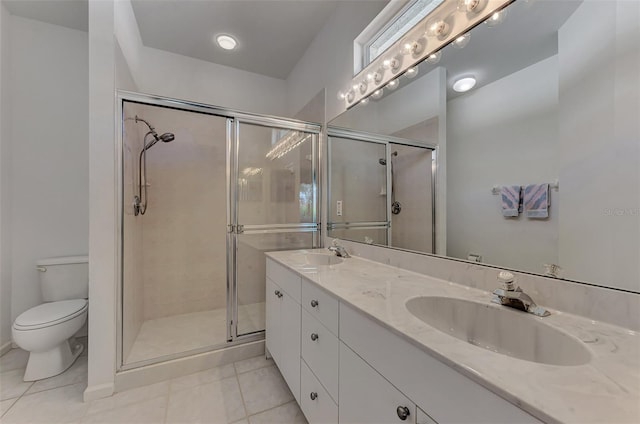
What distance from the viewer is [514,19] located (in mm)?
964

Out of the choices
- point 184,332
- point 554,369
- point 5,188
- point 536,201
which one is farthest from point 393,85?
point 5,188

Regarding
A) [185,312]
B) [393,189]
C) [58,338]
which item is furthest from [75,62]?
[393,189]

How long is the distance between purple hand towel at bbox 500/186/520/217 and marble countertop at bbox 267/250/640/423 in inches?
13.1

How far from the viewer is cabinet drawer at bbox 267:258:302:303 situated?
4.53ft

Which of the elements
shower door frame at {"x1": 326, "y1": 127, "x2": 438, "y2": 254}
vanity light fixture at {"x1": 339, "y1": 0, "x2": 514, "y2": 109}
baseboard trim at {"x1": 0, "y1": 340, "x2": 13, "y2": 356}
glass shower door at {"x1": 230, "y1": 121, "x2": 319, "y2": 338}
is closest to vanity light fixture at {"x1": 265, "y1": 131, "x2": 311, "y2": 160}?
glass shower door at {"x1": 230, "y1": 121, "x2": 319, "y2": 338}

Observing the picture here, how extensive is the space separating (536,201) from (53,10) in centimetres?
342

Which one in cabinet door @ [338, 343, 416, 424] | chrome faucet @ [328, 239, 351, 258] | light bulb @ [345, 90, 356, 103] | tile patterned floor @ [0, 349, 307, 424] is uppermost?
light bulb @ [345, 90, 356, 103]

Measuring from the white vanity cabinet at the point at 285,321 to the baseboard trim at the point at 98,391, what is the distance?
0.97m

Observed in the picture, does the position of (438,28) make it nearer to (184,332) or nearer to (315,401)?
(315,401)

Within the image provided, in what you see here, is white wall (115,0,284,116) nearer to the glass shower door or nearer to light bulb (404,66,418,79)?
the glass shower door

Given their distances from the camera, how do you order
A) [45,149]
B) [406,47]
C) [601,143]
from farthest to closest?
[45,149], [406,47], [601,143]

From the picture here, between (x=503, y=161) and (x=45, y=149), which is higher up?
(x=45, y=149)

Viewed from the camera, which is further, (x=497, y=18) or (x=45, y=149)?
(x=45, y=149)

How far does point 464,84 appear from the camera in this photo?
1.15 metres
